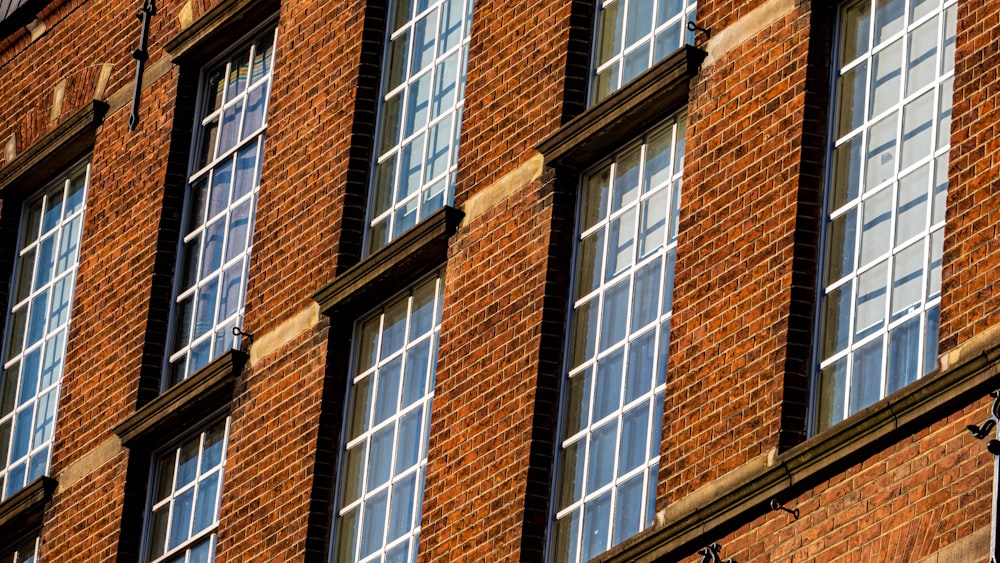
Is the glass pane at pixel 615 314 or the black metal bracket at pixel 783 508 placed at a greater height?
the glass pane at pixel 615 314

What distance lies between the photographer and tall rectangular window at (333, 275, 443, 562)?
22.0 meters

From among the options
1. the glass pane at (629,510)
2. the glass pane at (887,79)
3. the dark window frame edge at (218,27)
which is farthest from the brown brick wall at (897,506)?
the dark window frame edge at (218,27)

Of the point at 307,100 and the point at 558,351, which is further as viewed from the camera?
the point at 307,100

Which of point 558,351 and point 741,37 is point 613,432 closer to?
point 558,351

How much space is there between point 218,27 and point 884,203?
817 centimetres

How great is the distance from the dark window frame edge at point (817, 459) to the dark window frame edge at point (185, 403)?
5200 millimetres

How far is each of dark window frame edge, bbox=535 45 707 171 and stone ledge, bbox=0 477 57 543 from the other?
5.78 metres

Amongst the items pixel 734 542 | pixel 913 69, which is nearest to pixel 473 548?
pixel 734 542

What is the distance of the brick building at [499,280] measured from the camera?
61.0ft

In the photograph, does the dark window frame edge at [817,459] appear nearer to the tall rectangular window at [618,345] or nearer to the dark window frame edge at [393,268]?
the tall rectangular window at [618,345]

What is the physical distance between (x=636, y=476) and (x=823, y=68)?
105 inches

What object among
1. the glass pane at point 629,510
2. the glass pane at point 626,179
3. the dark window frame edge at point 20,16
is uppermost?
the dark window frame edge at point 20,16

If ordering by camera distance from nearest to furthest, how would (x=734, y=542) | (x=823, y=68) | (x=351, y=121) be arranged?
(x=734, y=542)
(x=823, y=68)
(x=351, y=121)

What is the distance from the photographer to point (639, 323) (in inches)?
816
